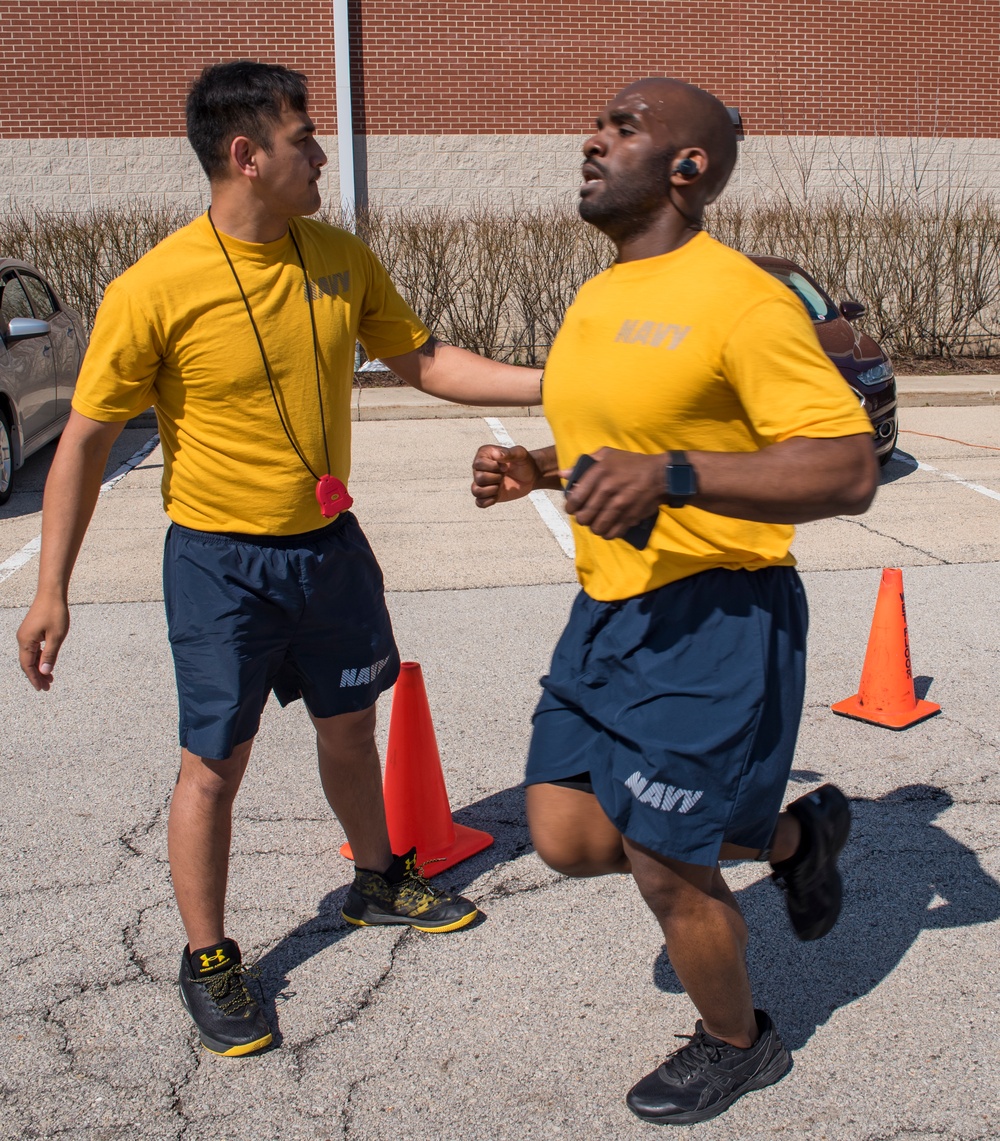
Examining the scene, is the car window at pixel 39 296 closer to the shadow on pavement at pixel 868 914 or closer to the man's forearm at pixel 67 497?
the man's forearm at pixel 67 497

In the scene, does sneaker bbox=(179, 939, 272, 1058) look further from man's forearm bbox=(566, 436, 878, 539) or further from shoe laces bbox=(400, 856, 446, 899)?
man's forearm bbox=(566, 436, 878, 539)

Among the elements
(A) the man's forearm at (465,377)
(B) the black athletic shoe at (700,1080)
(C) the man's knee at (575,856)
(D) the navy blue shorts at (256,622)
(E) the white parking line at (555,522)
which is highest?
(A) the man's forearm at (465,377)

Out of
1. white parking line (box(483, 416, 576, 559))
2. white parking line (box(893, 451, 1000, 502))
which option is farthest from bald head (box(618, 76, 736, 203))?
white parking line (box(893, 451, 1000, 502))

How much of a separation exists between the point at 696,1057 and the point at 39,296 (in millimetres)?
9932

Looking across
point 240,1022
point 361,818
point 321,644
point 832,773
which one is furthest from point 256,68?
point 832,773

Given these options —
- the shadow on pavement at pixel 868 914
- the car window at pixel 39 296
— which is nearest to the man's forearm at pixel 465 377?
the shadow on pavement at pixel 868 914

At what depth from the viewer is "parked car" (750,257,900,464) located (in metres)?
9.18

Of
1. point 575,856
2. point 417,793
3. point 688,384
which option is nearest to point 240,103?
point 688,384

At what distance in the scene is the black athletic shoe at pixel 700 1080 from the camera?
2.55 meters

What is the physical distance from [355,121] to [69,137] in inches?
166

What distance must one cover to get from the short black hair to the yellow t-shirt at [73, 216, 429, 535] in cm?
22

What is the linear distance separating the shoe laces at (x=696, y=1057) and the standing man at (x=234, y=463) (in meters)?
0.98

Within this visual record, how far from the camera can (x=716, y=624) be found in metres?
2.35

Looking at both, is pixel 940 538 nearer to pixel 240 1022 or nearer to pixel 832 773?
pixel 832 773
